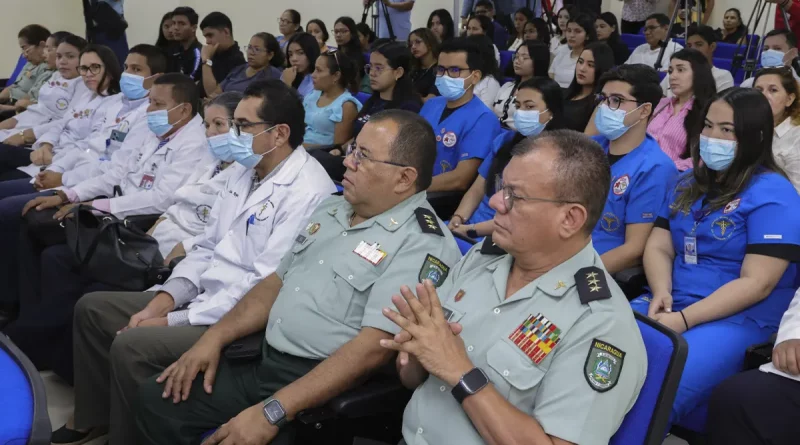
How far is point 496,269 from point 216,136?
5.17 feet

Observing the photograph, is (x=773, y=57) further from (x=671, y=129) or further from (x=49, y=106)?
(x=49, y=106)

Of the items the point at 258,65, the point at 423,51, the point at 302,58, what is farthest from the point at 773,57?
the point at 258,65

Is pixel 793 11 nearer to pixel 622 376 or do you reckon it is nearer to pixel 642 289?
pixel 642 289

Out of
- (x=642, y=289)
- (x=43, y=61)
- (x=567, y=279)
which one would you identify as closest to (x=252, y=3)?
(x=43, y=61)

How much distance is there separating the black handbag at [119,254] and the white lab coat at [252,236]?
0.27 meters

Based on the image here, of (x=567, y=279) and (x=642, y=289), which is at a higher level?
(x=567, y=279)

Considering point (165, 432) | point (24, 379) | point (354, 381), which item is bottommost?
point (165, 432)

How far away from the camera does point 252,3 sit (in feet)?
28.4

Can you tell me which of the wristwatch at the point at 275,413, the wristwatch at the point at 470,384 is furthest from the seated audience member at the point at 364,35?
the wristwatch at the point at 470,384

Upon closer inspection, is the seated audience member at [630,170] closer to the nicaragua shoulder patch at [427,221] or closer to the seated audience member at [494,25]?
the nicaragua shoulder patch at [427,221]

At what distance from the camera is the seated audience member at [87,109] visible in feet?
13.8

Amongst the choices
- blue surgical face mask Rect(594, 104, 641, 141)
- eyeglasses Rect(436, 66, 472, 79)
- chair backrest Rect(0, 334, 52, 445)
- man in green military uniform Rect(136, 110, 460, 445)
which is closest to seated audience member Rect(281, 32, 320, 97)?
eyeglasses Rect(436, 66, 472, 79)

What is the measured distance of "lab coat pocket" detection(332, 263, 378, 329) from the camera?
1839 mm

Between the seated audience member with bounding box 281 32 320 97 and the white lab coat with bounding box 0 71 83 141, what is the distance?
56.5 inches
